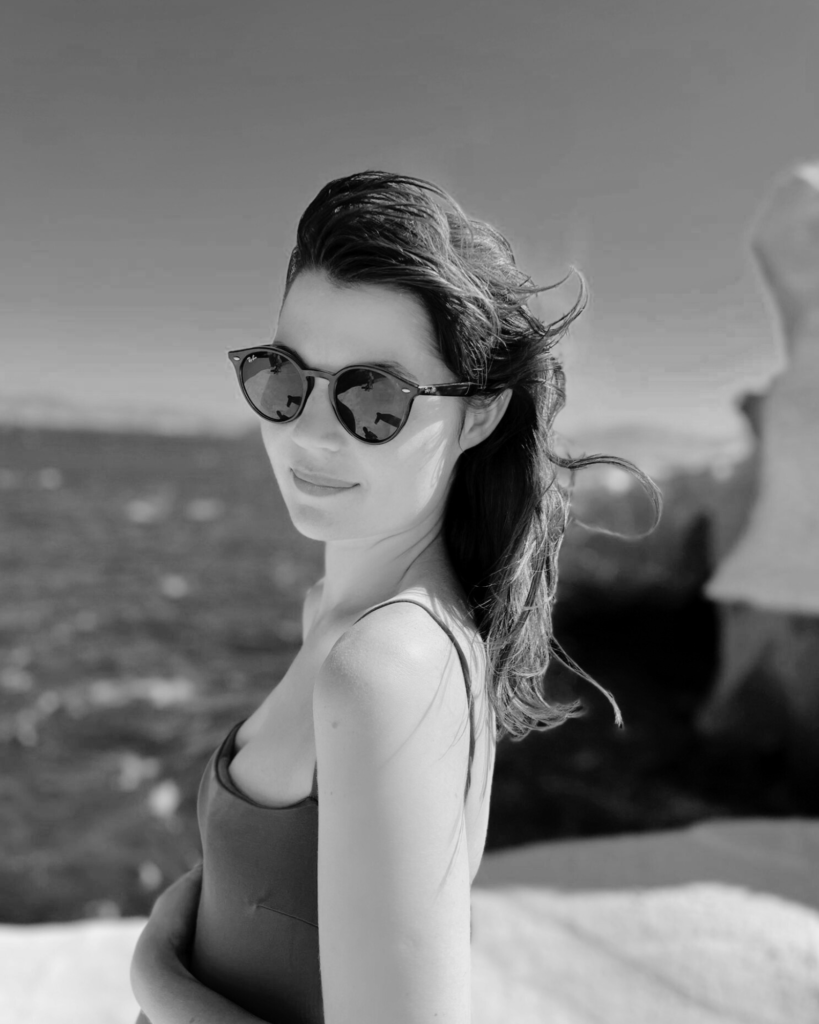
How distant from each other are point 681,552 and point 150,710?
7.30 meters

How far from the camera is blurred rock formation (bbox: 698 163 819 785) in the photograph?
7164 mm

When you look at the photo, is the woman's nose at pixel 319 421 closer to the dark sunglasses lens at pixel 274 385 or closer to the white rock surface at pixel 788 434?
the dark sunglasses lens at pixel 274 385

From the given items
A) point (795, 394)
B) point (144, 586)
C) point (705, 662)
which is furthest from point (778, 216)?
point (144, 586)

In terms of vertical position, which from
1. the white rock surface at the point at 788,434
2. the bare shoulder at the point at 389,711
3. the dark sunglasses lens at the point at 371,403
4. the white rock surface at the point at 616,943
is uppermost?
the dark sunglasses lens at the point at 371,403

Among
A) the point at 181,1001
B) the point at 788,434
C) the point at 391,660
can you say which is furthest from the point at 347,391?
the point at 788,434

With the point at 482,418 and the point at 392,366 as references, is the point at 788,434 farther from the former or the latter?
the point at 392,366

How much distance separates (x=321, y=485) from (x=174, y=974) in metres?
0.67

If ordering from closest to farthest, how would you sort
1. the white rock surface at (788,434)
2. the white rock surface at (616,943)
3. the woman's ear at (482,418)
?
the woman's ear at (482,418)
the white rock surface at (616,943)
the white rock surface at (788,434)

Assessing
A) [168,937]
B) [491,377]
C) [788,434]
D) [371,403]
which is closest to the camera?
[371,403]

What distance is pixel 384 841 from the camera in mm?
832

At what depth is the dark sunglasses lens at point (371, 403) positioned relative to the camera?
982 mm

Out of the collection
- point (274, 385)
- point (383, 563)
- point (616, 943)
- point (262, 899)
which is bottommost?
point (616, 943)

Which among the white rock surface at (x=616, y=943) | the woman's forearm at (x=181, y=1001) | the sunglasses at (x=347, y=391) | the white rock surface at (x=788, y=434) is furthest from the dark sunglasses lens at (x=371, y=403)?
the white rock surface at (x=788, y=434)

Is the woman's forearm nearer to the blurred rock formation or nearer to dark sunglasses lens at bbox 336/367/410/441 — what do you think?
dark sunglasses lens at bbox 336/367/410/441
